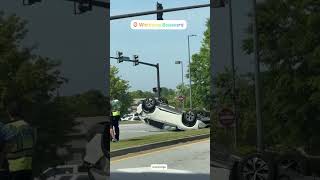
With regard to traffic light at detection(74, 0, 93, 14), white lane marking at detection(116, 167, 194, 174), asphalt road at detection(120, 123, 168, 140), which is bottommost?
white lane marking at detection(116, 167, 194, 174)

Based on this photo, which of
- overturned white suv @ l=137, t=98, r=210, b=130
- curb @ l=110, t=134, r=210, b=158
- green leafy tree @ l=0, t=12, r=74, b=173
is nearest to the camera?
green leafy tree @ l=0, t=12, r=74, b=173

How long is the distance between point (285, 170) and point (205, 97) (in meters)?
1.24

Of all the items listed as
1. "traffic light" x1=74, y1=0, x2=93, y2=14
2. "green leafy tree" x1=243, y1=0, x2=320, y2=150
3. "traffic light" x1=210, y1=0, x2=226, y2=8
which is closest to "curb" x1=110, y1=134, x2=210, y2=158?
"green leafy tree" x1=243, y1=0, x2=320, y2=150

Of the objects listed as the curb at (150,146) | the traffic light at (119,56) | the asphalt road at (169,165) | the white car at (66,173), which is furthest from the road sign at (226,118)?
the white car at (66,173)

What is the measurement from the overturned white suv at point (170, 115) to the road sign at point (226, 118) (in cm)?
20

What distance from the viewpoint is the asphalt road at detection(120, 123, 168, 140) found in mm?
9023

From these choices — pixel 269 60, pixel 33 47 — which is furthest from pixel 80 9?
pixel 269 60

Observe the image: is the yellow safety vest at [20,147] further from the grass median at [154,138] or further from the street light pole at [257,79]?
the street light pole at [257,79]

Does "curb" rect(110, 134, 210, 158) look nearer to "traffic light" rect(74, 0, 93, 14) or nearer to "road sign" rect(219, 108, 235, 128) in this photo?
"road sign" rect(219, 108, 235, 128)

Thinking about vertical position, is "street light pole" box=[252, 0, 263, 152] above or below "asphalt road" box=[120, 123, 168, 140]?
above

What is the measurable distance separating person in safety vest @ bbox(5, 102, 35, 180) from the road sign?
2154 millimetres

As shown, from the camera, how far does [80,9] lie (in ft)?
24.3

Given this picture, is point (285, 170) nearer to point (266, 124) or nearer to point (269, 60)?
point (266, 124)

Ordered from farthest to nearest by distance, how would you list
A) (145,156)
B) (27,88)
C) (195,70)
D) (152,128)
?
(152,128), (145,156), (195,70), (27,88)
